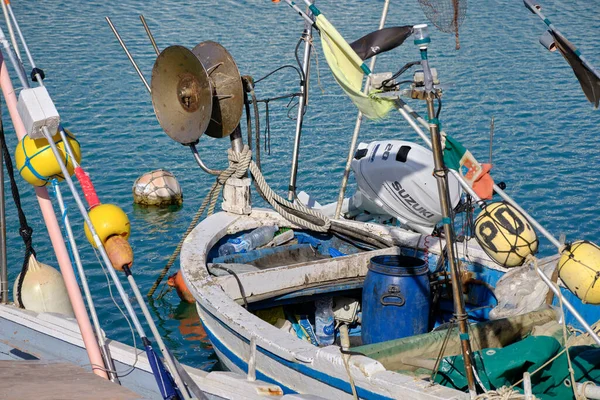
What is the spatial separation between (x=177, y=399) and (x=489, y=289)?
149 inches

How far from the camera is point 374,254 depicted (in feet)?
28.4

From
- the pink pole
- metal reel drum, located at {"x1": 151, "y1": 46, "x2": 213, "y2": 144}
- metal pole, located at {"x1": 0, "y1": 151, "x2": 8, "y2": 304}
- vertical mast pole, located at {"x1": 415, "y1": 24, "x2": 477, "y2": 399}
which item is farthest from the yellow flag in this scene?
metal pole, located at {"x1": 0, "y1": 151, "x2": 8, "y2": 304}

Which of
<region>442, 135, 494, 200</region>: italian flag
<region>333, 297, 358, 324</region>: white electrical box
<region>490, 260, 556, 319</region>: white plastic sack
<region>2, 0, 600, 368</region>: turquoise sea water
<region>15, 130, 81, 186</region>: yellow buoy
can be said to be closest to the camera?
<region>442, 135, 494, 200</region>: italian flag

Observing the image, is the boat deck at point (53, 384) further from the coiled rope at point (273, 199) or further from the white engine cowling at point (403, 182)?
the white engine cowling at point (403, 182)

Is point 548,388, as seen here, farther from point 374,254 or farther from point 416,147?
point 416,147

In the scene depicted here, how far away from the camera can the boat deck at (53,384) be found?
4887 mm

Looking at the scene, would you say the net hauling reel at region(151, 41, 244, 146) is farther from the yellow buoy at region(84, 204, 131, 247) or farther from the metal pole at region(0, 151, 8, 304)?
the yellow buoy at region(84, 204, 131, 247)

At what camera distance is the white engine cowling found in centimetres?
933

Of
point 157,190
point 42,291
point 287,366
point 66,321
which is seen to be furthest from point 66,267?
point 157,190

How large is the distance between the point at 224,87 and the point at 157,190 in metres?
5.18

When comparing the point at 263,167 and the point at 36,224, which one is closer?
the point at 36,224

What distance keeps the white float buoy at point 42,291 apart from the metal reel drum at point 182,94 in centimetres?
195

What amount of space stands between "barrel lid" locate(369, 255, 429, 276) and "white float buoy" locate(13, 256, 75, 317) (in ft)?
9.90

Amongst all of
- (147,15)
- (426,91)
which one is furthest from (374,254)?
(147,15)
